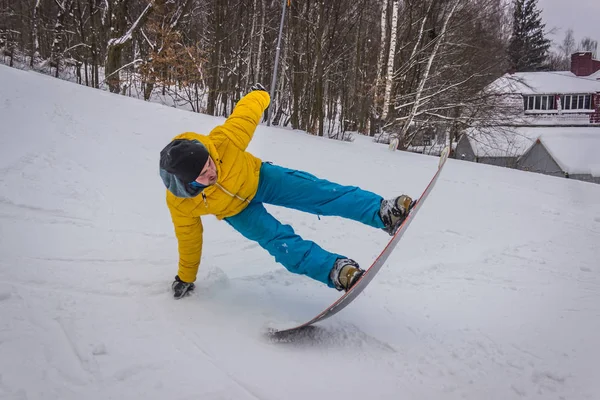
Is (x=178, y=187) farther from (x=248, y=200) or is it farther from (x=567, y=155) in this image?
(x=567, y=155)

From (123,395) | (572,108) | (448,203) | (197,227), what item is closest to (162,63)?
(448,203)

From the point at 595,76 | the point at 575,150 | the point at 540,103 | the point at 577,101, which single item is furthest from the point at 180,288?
the point at 595,76

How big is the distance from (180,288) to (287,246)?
0.73 meters

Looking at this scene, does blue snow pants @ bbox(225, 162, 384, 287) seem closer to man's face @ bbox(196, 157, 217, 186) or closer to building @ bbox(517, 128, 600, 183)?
man's face @ bbox(196, 157, 217, 186)

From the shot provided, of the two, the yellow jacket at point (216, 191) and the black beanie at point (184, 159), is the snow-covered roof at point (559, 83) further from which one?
the black beanie at point (184, 159)

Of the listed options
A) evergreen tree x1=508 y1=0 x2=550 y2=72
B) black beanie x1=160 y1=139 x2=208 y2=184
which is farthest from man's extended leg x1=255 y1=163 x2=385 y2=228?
evergreen tree x1=508 y1=0 x2=550 y2=72

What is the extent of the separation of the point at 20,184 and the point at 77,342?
8.19ft

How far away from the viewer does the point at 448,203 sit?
4.69m

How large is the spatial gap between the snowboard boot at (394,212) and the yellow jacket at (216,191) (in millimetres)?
775

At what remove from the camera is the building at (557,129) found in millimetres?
19484

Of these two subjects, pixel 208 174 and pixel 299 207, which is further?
pixel 299 207

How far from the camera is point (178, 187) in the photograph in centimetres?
199

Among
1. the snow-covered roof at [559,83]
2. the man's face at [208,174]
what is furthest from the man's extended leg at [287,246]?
the snow-covered roof at [559,83]

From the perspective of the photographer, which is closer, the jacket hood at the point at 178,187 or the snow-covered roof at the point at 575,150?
the jacket hood at the point at 178,187
